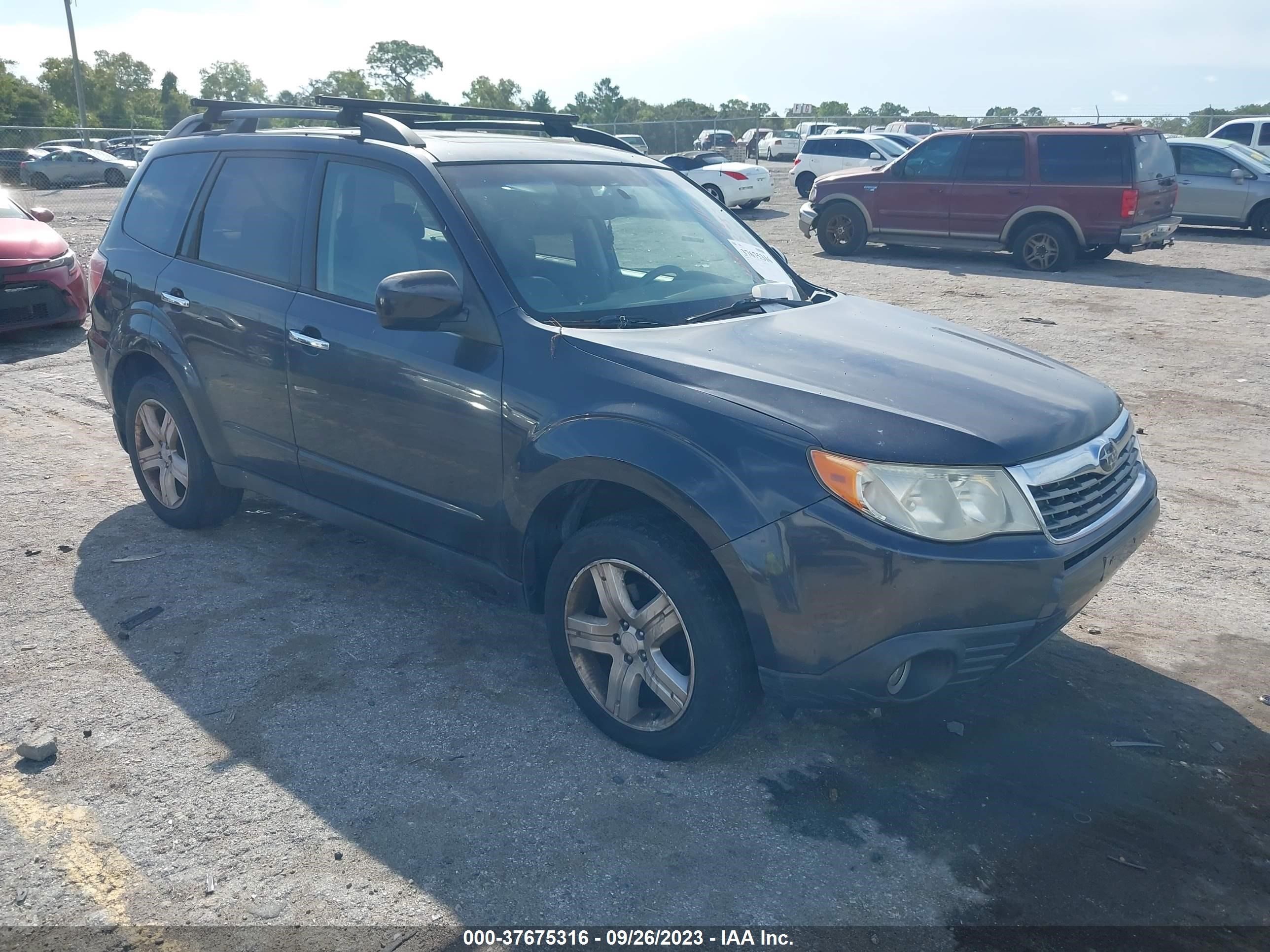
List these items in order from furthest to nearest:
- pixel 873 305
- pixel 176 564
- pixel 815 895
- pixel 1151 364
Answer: pixel 1151 364
pixel 176 564
pixel 873 305
pixel 815 895

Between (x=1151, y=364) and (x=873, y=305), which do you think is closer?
(x=873, y=305)

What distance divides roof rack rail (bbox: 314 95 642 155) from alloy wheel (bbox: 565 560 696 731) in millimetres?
2290

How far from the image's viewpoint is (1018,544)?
2.93 meters

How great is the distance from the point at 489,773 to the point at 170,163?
363cm

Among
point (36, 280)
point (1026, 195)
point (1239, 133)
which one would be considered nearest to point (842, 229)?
point (1026, 195)

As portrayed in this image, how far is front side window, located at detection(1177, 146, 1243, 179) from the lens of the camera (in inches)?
685

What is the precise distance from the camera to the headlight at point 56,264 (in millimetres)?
9867

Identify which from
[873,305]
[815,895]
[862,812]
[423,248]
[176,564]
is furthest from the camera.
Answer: [176,564]

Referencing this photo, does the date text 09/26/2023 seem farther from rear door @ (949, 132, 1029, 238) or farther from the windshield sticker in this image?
rear door @ (949, 132, 1029, 238)

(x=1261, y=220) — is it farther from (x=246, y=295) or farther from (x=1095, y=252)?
(x=246, y=295)

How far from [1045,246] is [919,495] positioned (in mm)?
13074

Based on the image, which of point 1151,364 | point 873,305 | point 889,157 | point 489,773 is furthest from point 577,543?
point 889,157

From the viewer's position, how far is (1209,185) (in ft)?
57.9

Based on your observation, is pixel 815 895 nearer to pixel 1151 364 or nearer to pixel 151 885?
pixel 151 885
